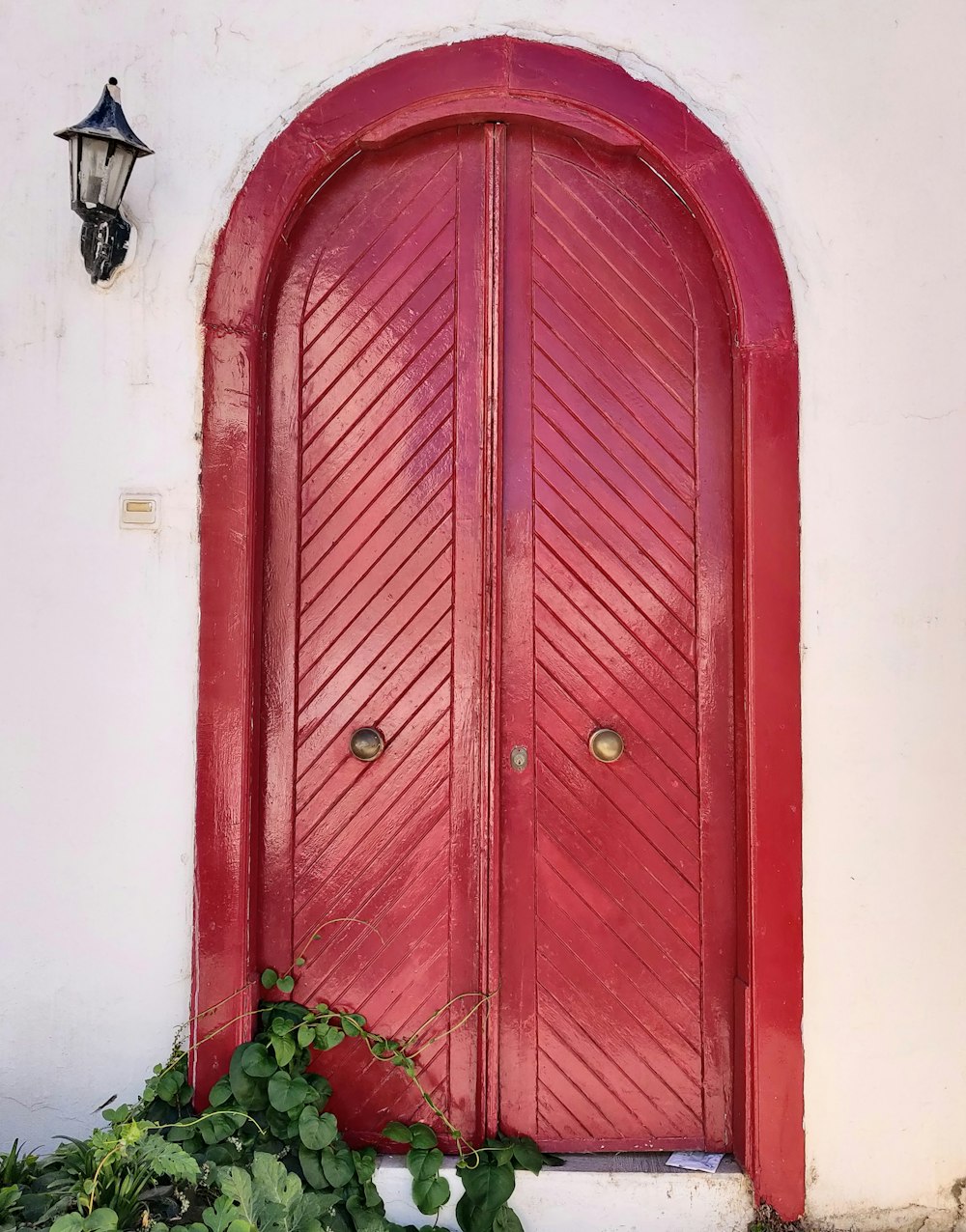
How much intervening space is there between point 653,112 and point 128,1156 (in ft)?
10.3

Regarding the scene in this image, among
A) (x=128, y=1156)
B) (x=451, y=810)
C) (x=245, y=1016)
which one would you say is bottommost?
(x=128, y=1156)

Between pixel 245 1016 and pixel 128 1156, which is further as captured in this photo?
pixel 245 1016

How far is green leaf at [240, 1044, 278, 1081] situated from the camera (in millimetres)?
2436

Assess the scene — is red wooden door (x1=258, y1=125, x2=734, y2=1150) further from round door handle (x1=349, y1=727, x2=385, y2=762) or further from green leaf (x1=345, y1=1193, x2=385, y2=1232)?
green leaf (x1=345, y1=1193, x2=385, y2=1232)

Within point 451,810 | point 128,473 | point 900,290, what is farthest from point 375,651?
point 900,290

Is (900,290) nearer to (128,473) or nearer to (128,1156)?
(128,473)

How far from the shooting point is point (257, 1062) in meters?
2.45

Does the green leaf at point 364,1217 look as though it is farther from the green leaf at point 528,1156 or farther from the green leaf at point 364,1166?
the green leaf at point 528,1156

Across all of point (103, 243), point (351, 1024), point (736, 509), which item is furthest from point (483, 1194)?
point (103, 243)

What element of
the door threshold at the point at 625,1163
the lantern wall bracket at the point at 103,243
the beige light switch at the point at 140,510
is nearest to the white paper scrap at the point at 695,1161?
the door threshold at the point at 625,1163

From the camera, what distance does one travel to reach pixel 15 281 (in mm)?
2621

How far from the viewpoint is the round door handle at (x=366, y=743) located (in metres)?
2.63

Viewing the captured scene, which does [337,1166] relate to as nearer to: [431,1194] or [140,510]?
[431,1194]

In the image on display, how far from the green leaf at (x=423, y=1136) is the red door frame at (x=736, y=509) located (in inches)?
21.9
